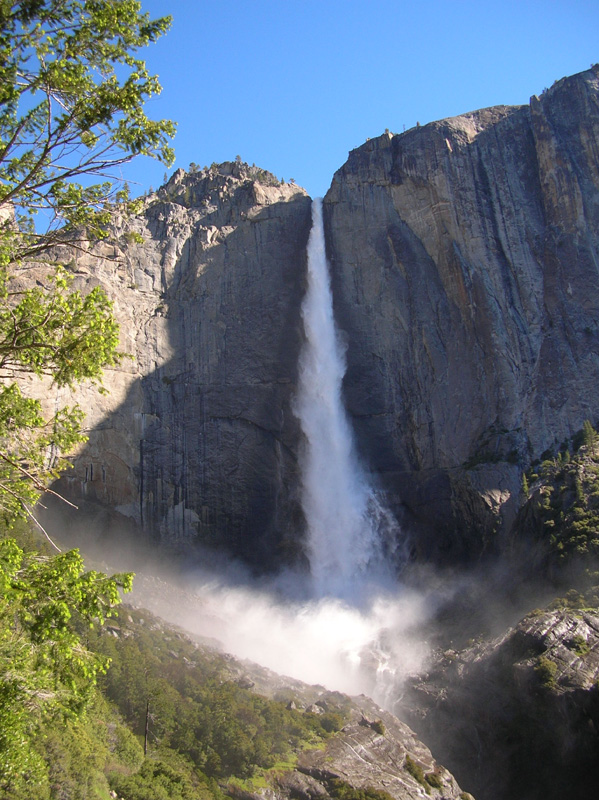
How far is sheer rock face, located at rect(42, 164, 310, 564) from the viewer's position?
43.0m

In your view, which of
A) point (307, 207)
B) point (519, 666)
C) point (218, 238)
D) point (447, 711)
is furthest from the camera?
point (307, 207)

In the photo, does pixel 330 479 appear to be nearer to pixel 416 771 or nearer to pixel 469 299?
pixel 469 299

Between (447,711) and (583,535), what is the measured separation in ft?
34.6

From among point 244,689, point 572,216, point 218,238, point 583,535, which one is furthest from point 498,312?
point 244,689

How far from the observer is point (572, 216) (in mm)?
46344

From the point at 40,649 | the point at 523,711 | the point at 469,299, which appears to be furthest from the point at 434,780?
the point at 469,299

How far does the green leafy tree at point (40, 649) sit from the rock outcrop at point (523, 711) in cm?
2138

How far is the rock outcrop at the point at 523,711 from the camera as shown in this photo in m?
24.8

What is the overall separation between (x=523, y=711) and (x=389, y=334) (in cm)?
2788

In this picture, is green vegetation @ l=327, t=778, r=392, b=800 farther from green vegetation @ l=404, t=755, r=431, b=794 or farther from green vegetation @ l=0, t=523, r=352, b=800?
green vegetation @ l=404, t=755, r=431, b=794

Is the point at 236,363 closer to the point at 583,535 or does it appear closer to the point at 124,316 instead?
the point at 124,316

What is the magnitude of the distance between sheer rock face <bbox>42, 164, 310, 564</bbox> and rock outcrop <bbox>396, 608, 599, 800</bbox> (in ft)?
54.5

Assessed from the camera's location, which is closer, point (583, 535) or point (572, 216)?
point (583, 535)

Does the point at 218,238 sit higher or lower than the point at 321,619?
higher
